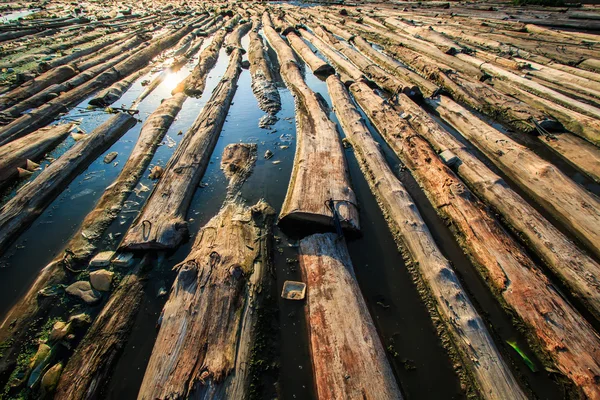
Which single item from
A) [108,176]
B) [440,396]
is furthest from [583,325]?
[108,176]

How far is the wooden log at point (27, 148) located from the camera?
5.69 m

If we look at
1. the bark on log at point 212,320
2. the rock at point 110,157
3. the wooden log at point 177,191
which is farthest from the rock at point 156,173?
the bark on log at point 212,320

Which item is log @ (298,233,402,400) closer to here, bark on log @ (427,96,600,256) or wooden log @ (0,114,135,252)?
bark on log @ (427,96,600,256)

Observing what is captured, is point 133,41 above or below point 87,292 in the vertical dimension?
above

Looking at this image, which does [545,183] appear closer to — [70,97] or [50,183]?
[50,183]

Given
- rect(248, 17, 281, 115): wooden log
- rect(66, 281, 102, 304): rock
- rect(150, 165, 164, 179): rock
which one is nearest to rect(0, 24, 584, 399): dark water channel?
rect(150, 165, 164, 179): rock

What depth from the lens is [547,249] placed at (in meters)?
3.85

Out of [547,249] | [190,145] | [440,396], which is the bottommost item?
[440,396]

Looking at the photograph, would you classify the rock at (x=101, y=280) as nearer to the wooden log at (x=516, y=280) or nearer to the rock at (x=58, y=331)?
the rock at (x=58, y=331)

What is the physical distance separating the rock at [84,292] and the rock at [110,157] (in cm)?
352

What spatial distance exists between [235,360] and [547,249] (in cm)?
409

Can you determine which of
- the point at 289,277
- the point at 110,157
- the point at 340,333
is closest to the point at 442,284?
the point at 340,333

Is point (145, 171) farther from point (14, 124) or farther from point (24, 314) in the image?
point (14, 124)

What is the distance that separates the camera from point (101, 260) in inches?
156
